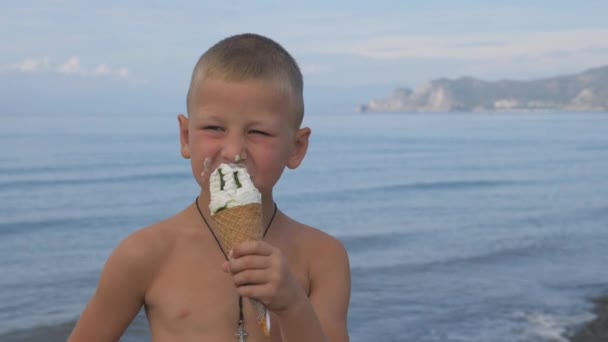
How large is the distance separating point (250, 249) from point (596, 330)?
7721 mm

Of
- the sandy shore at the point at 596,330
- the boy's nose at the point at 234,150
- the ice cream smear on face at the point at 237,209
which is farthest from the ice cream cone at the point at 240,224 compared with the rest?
the sandy shore at the point at 596,330

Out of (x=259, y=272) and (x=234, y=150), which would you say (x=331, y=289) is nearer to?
(x=234, y=150)

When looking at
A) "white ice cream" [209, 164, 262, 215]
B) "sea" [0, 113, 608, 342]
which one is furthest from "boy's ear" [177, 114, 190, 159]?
"sea" [0, 113, 608, 342]

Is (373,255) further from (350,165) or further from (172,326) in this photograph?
(350,165)

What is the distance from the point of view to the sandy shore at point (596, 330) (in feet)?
27.8

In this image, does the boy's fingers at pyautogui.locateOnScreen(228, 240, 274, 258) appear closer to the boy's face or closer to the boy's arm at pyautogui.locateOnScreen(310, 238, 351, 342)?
the boy's face

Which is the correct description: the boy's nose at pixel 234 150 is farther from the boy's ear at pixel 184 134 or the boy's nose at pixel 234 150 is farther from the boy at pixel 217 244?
the boy's ear at pixel 184 134

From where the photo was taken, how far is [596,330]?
28.8ft

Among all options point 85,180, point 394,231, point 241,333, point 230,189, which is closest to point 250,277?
point 230,189

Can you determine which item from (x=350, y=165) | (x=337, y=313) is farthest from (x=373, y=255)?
(x=350, y=165)

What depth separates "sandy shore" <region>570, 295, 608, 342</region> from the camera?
8.47 m

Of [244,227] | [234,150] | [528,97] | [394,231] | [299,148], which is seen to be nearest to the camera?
[244,227]

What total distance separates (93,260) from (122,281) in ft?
37.9

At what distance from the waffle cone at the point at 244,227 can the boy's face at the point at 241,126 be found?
25 cm
